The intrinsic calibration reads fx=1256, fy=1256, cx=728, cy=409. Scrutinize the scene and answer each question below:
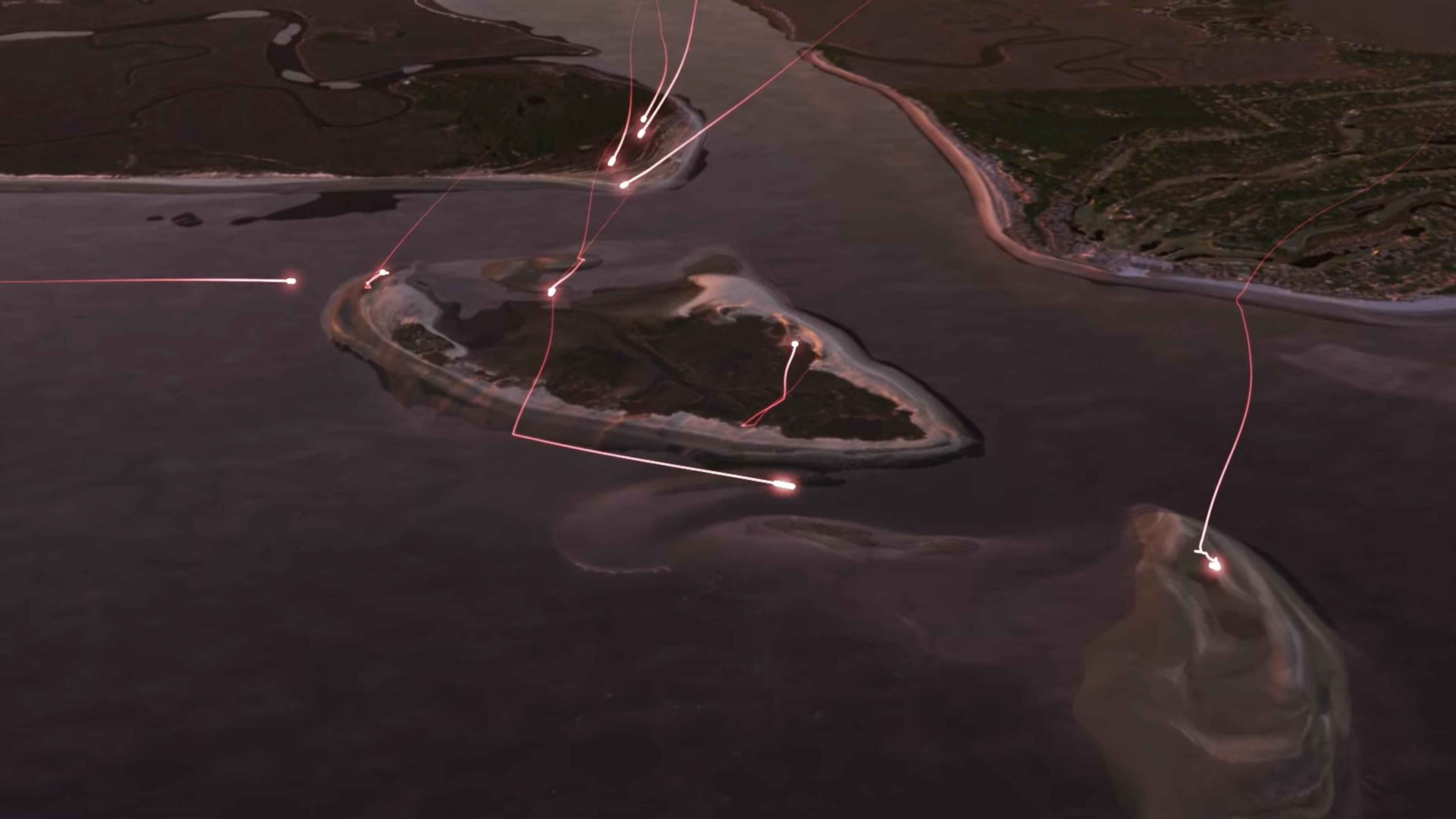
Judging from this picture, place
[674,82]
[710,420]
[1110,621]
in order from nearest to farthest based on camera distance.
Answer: [1110,621]
[710,420]
[674,82]

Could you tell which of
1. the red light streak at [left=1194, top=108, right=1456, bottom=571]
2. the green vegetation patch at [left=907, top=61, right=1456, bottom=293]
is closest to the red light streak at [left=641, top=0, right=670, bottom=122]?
the green vegetation patch at [left=907, top=61, right=1456, bottom=293]

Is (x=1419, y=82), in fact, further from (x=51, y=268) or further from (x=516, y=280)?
(x=51, y=268)

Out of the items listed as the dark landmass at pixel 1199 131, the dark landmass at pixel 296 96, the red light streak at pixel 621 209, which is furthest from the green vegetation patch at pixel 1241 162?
the dark landmass at pixel 296 96

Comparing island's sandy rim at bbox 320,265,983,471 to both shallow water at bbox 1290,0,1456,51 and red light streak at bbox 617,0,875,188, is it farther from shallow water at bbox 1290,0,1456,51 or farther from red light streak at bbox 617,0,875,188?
shallow water at bbox 1290,0,1456,51

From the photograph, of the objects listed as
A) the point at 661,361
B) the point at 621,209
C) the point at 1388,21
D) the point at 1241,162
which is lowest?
the point at 661,361

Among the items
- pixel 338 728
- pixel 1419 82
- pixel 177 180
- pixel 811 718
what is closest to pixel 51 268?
pixel 177 180

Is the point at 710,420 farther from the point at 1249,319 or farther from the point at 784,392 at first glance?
the point at 1249,319

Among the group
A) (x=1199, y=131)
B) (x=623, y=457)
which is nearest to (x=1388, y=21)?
(x=1199, y=131)
